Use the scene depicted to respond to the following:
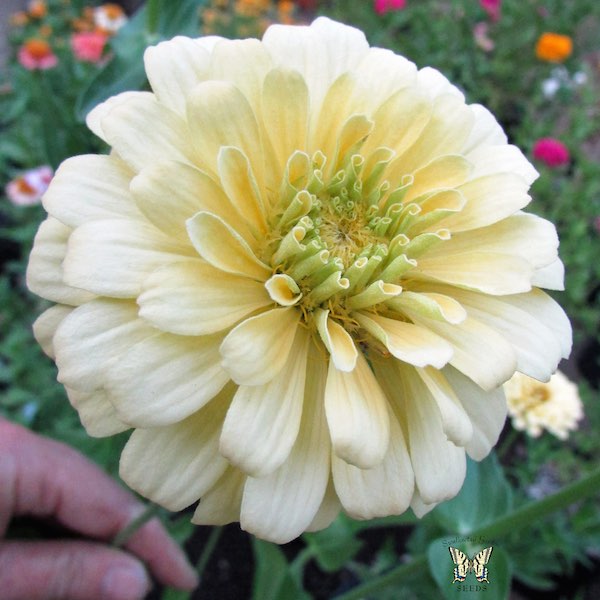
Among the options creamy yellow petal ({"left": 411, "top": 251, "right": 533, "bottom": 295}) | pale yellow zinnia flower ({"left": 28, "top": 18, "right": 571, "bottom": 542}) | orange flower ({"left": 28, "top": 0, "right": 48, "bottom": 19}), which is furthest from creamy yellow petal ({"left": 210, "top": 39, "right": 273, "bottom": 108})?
orange flower ({"left": 28, "top": 0, "right": 48, "bottom": 19})

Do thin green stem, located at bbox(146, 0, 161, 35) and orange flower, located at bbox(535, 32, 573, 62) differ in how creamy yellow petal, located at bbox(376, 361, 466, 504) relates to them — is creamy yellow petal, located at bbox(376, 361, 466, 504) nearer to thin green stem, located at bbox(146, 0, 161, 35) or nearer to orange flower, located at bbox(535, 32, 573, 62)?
thin green stem, located at bbox(146, 0, 161, 35)

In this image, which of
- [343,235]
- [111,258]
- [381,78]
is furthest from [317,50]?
[111,258]

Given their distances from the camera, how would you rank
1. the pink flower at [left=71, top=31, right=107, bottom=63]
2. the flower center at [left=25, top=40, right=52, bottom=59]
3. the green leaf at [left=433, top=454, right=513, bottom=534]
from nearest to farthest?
the green leaf at [left=433, top=454, right=513, bottom=534] → the flower center at [left=25, top=40, right=52, bottom=59] → the pink flower at [left=71, top=31, right=107, bottom=63]

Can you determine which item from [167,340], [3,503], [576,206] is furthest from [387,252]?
[576,206]

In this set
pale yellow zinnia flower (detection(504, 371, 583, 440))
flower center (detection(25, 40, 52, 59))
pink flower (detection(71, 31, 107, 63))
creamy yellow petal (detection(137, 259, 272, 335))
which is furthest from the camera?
pink flower (detection(71, 31, 107, 63))

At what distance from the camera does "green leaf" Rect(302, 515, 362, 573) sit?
944 millimetres

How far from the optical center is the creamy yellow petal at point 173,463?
46 centimetres

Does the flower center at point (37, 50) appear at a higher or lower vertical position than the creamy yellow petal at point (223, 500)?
lower

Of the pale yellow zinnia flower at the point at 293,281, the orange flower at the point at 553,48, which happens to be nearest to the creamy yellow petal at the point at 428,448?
the pale yellow zinnia flower at the point at 293,281

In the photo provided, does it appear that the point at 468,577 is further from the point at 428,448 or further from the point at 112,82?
the point at 112,82

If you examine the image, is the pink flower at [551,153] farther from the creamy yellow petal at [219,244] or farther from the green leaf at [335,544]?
the creamy yellow petal at [219,244]

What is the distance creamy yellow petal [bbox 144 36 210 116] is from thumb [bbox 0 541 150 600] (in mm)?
620

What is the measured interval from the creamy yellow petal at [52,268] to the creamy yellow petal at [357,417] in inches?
8.1

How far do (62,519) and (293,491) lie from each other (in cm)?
56
